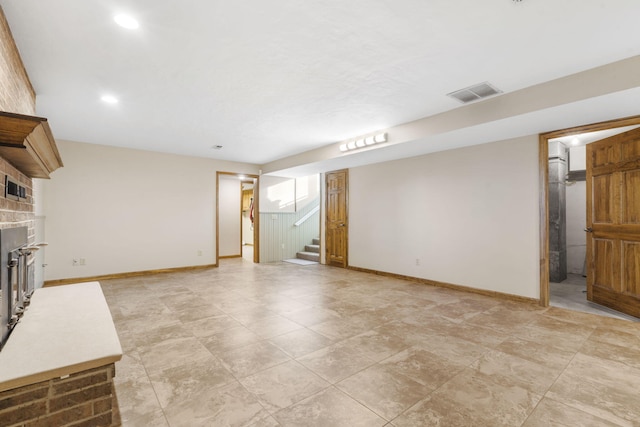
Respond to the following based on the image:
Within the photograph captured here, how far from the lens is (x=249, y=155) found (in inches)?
254

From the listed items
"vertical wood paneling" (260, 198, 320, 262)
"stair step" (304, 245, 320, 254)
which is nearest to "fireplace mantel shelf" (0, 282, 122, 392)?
"vertical wood paneling" (260, 198, 320, 262)

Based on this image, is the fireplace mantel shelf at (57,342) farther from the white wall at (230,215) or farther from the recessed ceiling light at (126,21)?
the white wall at (230,215)

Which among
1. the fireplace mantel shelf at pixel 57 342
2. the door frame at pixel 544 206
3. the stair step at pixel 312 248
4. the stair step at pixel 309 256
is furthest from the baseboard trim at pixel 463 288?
the fireplace mantel shelf at pixel 57 342

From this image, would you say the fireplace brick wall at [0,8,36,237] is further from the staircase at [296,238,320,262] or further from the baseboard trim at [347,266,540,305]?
the staircase at [296,238,320,262]

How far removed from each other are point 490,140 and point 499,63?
187 cm

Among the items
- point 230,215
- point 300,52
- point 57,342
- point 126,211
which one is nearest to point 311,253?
point 230,215

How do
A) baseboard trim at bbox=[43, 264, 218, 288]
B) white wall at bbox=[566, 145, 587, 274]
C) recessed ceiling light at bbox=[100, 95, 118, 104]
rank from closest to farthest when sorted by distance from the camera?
recessed ceiling light at bbox=[100, 95, 118, 104], baseboard trim at bbox=[43, 264, 218, 288], white wall at bbox=[566, 145, 587, 274]

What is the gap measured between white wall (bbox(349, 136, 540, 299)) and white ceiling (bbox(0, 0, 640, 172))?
1.34 meters

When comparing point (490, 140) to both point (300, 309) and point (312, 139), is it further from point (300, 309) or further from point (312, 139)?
point (300, 309)

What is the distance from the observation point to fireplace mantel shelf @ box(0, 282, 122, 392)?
126cm

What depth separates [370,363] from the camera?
7.70 ft

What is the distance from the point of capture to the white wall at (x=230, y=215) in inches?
326

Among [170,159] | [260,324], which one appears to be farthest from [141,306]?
[170,159]

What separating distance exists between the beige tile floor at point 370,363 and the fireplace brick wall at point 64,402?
1.31ft
